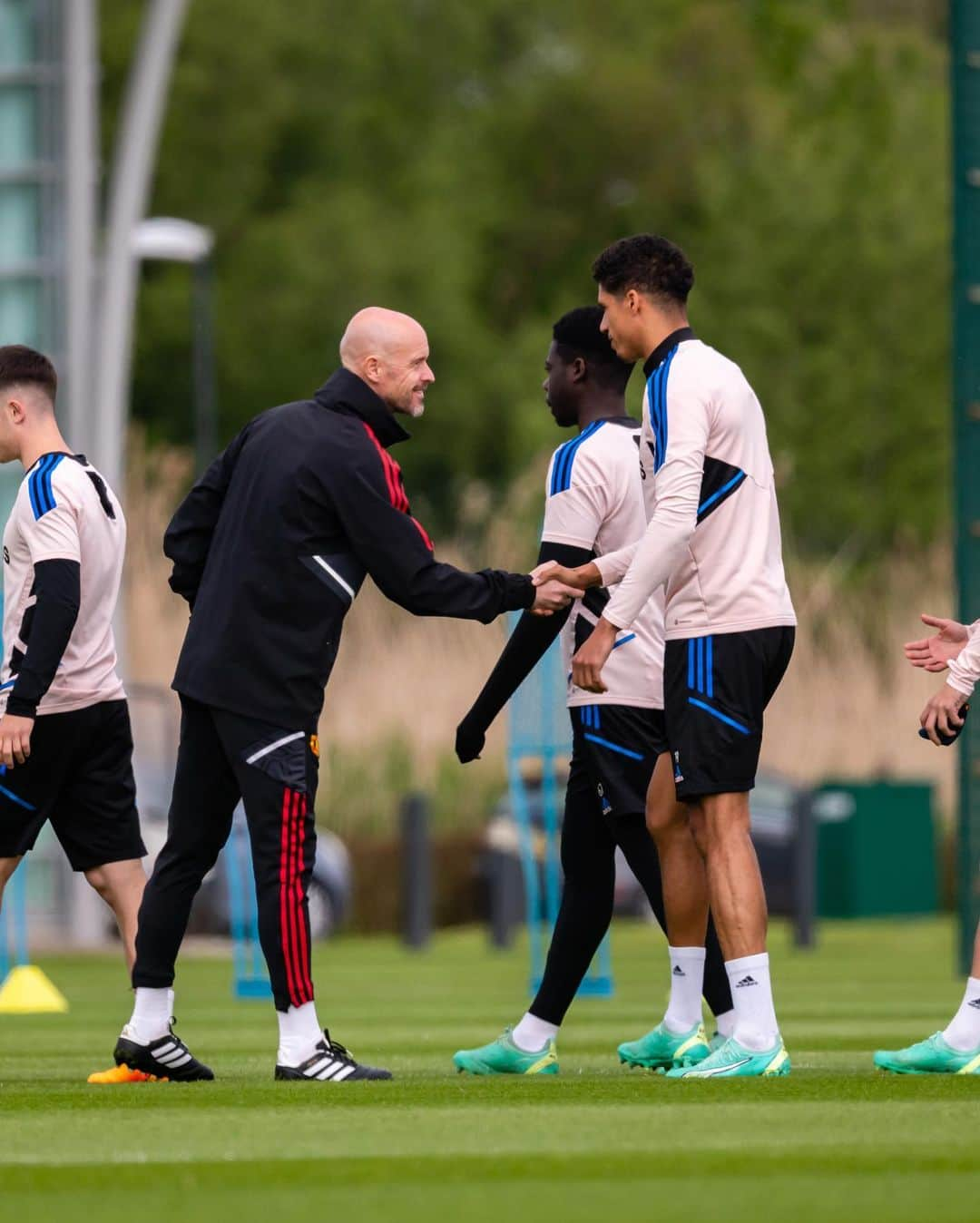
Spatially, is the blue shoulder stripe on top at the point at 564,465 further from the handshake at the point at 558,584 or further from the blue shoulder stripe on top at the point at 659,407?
the blue shoulder stripe on top at the point at 659,407

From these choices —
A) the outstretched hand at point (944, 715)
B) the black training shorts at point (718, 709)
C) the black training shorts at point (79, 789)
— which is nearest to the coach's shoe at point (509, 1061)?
the black training shorts at point (718, 709)

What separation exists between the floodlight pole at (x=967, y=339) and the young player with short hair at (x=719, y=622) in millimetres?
8915

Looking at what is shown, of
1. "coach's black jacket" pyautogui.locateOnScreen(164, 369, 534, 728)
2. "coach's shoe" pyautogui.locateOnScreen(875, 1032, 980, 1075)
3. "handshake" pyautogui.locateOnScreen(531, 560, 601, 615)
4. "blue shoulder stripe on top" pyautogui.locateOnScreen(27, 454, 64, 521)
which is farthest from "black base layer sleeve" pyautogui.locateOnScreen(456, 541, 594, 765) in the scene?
"coach's shoe" pyautogui.locateOnScreen(875, 1032, 980, 1075)

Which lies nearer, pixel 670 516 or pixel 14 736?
pixel 670 516

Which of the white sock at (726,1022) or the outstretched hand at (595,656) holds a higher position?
the outstretched hand at (595,656)

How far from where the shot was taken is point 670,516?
816 centimetres

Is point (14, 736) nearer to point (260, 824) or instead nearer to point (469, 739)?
point (260, 824)

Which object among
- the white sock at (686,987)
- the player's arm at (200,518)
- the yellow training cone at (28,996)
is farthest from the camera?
the yellow training cone at (28,996)

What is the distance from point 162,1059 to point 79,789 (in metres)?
1.08

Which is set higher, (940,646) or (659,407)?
(659,407)

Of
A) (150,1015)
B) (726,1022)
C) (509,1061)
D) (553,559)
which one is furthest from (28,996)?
(553,559)

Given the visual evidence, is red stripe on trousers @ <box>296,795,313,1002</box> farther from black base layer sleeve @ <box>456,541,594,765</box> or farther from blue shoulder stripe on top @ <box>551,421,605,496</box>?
blue shoulder stripe on top @ <box>551,421,605,496</box>

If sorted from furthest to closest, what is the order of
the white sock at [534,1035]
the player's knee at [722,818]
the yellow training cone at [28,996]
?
1. the yellow training cone at [28,996]
2. the white sock at [534,1035]
3. the player's knee at [722,818]

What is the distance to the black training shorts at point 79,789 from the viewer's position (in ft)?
30.1
